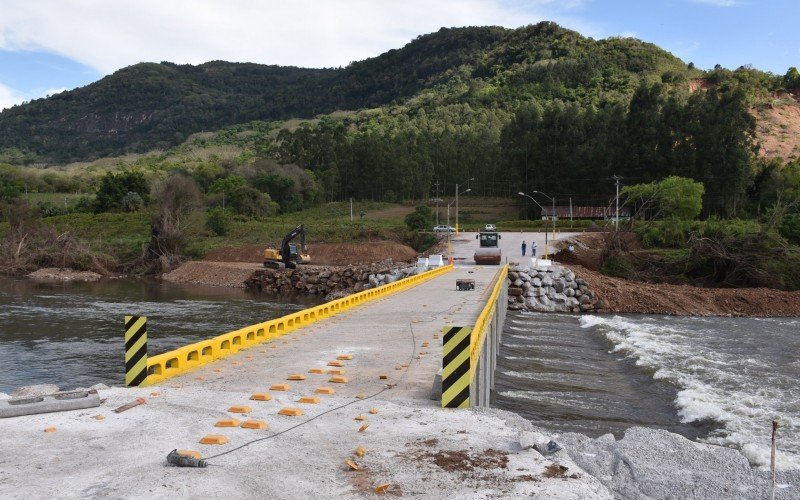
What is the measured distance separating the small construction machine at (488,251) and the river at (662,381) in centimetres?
1694

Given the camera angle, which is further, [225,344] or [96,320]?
[96,320]

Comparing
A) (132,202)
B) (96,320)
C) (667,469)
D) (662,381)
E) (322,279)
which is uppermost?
(132,202)

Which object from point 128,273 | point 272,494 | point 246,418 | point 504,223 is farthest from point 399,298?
point 504,223

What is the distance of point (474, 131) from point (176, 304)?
9499 centimetres

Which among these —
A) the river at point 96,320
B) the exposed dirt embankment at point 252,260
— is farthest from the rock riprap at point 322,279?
Result: the river at point 96,320

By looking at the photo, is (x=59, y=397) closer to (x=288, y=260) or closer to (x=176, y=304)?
(x=176, y=304)

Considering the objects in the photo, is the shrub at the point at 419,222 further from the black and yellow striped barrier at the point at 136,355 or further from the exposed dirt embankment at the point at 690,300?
the black and yellow striped barrier at the point at 136,355

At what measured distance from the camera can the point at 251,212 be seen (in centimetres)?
8838

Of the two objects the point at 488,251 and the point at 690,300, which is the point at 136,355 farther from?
the point at 488,251

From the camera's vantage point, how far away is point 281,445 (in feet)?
24.0

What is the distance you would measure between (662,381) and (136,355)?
43.7ft

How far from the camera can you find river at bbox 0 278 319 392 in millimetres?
18548

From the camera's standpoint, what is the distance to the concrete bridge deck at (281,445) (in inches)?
242

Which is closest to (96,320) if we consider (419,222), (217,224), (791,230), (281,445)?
(281,445)
